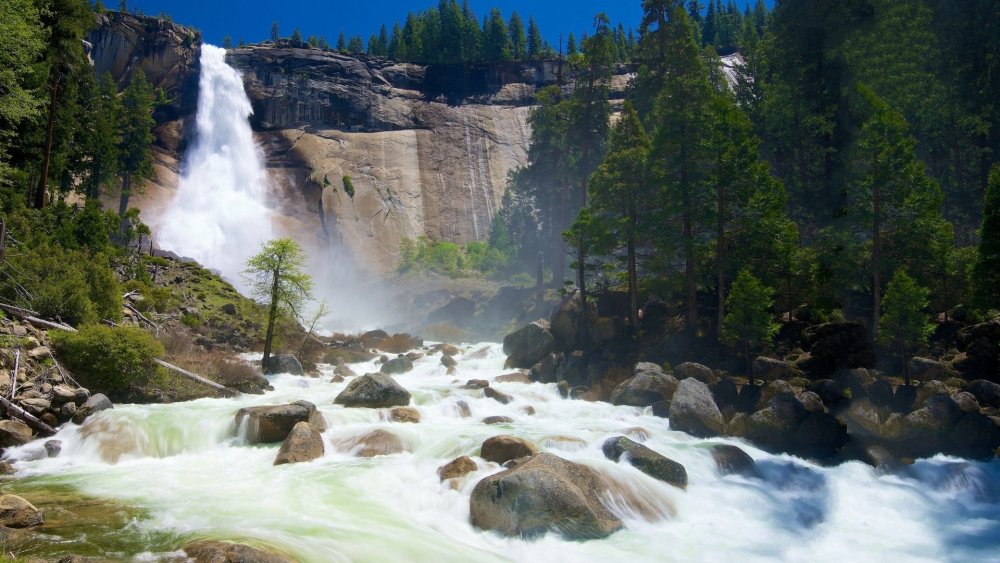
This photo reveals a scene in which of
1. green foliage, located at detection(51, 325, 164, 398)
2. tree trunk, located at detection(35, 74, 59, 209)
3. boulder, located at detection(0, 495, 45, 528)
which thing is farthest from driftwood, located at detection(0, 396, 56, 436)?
tree trunk, located at detection(35, 74, 59, 209)

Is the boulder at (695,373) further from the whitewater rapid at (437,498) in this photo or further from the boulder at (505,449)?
the boulder at (505,449)

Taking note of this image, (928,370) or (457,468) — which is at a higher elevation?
(928,370)

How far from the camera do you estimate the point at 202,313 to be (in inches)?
1394

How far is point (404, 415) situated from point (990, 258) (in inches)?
793

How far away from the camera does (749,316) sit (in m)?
22.7

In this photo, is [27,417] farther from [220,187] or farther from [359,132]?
[359,132]

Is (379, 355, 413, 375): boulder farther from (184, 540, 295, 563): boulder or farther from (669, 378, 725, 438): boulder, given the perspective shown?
(184, 540, 295, 563): boulder

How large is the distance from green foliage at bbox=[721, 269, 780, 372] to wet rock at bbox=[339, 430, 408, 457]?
13845mm

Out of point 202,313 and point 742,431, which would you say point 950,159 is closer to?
point 742,431

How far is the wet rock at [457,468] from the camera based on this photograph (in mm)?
13961

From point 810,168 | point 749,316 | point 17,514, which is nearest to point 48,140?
point 17,514

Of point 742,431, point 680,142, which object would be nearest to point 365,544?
point 742,431

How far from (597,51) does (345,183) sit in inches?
1815

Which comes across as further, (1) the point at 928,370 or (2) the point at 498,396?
(2) the point at 498,396
